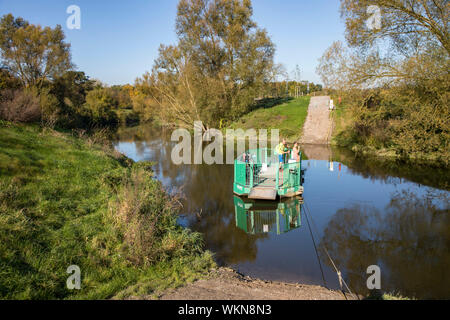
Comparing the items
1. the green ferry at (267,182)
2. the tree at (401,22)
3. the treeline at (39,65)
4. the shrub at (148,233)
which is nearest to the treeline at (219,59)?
the treeline at (39,65)

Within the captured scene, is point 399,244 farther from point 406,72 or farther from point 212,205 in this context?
point 406,72

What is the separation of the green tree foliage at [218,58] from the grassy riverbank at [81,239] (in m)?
24.1

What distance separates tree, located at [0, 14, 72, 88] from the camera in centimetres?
2644

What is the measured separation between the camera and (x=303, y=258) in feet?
26.1

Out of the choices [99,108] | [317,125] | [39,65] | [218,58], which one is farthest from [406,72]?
[99,108]

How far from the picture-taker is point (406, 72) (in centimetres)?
1672

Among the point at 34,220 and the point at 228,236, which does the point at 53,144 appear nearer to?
the point at 34,220

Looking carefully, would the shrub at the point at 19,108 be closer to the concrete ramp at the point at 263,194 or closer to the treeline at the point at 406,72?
the concrete ramp at the point at 263,194

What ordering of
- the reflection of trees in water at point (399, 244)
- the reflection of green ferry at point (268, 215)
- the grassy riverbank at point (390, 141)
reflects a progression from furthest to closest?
the grassy riverbank at point (390, 141) → the reflection of green ferry at point (268, 215) → the reflection of trees in water at point (399, 244)

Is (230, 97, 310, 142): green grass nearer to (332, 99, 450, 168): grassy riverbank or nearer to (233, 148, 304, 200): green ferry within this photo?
(332, 99, 450, 168): grassy riverbank

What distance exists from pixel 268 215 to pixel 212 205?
2.63 meters

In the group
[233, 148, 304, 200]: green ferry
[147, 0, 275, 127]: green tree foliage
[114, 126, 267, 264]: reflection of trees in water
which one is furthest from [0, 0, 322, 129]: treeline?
[233, 148, 304, 200]: green ferry

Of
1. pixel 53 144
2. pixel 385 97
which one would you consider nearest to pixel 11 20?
pixel 53 144

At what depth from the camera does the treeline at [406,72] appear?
1581 cm
